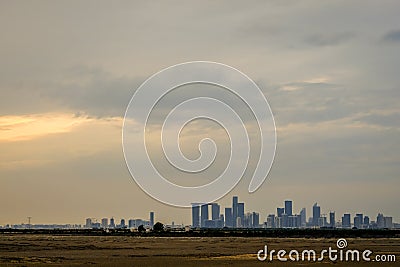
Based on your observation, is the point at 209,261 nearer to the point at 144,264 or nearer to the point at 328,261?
the point at 144,264

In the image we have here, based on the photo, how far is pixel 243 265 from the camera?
55.7m

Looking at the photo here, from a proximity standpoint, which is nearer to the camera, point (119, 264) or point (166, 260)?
point (119, 264)

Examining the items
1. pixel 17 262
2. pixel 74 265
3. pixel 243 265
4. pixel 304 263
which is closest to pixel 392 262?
pixel 304 263

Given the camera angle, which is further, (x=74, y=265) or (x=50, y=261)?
(x=50, y=261)

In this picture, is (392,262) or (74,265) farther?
(392,262)

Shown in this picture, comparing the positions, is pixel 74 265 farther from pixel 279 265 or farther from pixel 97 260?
pixel 279 265

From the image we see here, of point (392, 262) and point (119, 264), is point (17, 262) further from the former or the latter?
point (392, 262)

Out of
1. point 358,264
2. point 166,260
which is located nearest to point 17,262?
point 166,260

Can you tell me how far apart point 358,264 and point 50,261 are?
27903mm

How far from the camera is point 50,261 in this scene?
2351 inches

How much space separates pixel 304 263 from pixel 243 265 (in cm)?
616

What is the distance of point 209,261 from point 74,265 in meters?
12.4

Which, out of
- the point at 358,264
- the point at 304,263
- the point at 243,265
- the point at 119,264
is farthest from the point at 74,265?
the point at 358,264

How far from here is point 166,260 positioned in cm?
6212
